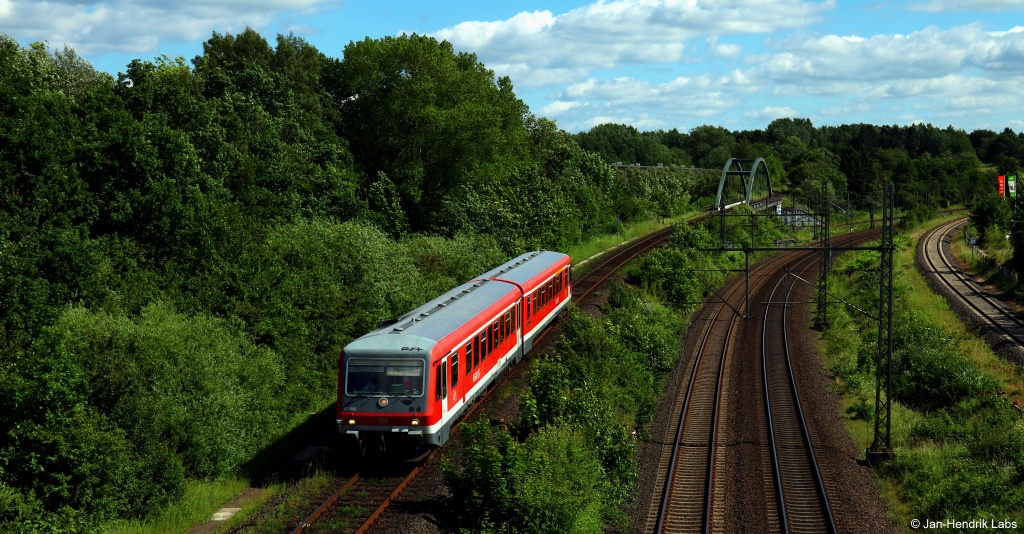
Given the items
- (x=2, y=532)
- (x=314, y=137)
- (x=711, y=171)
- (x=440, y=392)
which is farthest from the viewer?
(x=711, y=171)

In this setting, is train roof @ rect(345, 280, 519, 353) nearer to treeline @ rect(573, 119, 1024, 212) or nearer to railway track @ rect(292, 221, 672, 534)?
railway track @ rect(292, 221, 672, 534)

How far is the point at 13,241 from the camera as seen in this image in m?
23.4

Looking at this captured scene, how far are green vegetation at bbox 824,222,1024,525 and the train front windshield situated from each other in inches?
450

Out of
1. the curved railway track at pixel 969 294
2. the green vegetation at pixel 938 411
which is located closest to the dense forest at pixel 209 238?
the green vegetation at pixel 938 411

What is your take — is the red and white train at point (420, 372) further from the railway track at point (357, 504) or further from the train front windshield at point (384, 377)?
the railway track at point (357, 504)

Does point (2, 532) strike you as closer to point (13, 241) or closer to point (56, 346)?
point (56, 346)

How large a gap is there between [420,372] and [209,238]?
1213 centimetres

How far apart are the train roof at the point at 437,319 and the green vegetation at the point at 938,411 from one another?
1147cm

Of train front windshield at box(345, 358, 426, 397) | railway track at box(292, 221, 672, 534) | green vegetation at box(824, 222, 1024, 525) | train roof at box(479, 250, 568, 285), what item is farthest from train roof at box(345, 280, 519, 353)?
green vegetation at box(824, 222, 1024, 525)

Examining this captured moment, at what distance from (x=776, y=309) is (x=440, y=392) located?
34.8 m

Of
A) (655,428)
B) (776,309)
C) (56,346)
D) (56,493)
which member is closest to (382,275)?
(655,428)

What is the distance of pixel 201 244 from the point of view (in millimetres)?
28250

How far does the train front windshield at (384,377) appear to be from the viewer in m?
19.6

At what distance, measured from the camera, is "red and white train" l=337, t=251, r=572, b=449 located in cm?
1959
